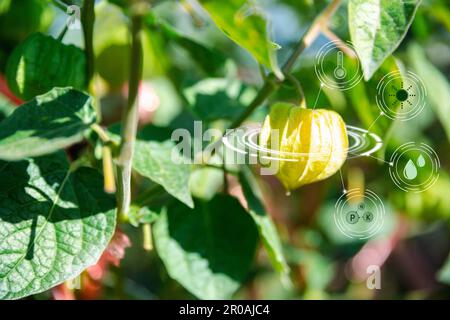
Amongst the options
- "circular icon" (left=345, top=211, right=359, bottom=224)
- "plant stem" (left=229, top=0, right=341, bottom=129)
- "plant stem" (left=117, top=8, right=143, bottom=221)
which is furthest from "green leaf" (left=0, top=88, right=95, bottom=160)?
"circular icon" (left=345, top=211, right=359, bottom=224)

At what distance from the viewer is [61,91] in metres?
0.51

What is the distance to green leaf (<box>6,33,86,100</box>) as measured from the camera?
56cm

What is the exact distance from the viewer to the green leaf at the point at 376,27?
Answer: 46cm

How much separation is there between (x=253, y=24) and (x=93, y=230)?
23 cm

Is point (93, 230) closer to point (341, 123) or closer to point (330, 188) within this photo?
point (341, 123)

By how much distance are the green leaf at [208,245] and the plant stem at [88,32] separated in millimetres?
172

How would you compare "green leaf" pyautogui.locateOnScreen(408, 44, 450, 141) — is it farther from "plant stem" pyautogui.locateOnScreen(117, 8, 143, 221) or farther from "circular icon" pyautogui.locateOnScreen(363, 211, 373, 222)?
"plant stem" pyautogui.locateOnScreen(117, 8, 143, 221)

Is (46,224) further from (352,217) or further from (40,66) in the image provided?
(352,217)

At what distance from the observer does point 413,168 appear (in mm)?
867

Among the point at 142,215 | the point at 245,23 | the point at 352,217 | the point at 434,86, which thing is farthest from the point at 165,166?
the point at 434,86

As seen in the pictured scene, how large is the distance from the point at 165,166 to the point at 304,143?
0.13 meters

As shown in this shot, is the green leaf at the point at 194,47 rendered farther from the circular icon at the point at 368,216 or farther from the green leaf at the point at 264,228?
the circular icon at the point at 368,216

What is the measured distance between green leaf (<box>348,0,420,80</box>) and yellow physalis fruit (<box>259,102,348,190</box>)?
0.09 metres

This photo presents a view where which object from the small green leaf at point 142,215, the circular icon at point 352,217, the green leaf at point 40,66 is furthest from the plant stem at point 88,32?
the circular icon at point 352,217
